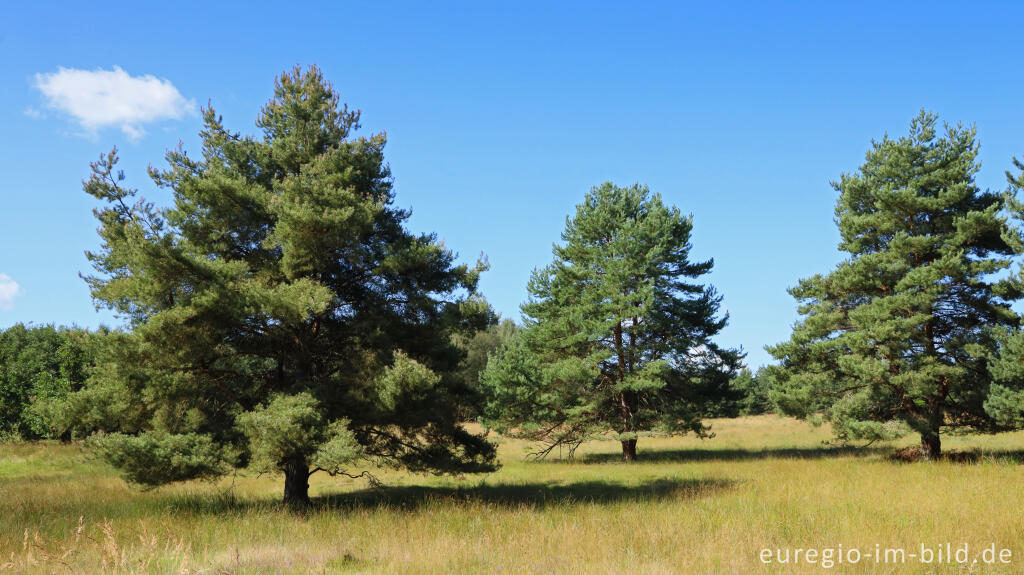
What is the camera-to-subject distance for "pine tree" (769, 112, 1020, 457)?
18250mm

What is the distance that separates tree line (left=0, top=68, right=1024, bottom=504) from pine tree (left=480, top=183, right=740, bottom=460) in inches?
6.4

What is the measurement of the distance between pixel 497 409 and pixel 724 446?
1382cm

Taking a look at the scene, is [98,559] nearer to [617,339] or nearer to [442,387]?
[442,387]

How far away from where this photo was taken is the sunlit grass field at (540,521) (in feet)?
23.7

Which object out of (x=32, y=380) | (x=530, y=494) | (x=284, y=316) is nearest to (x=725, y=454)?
(x=530, y=494)

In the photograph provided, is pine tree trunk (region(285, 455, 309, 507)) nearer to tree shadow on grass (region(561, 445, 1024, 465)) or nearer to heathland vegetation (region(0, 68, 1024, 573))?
heathland vegetation (region(0, 68, 1024, 573))

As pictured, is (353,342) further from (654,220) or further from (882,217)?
(882,217)

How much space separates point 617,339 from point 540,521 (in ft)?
49.7

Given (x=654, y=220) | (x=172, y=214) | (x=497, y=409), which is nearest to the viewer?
(x=172, y=214)

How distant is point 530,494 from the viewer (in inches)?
598

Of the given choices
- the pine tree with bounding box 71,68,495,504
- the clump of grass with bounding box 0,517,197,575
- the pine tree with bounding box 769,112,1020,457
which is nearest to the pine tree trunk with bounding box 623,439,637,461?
the pine tree with bounding box 769,112,1020,457

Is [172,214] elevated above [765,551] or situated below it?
above

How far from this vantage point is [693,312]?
24484 mm

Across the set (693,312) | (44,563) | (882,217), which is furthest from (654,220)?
(44,563)
